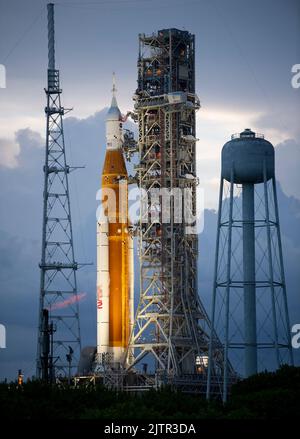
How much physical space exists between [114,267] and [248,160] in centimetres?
2676

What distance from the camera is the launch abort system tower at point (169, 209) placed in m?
132

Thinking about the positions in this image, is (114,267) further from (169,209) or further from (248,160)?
(248,160)

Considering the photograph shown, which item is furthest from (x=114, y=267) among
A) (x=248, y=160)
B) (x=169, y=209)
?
(x=248, y=160)

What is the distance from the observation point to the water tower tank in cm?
11188

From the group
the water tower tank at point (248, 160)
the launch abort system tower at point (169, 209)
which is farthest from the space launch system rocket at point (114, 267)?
the water tower tank at point (248, 160)

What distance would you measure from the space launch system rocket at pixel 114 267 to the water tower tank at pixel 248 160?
2439 centimetres

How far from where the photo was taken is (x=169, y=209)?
134250 millimetres

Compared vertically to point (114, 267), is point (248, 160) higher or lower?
higher

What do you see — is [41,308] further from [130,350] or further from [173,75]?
[173,75]

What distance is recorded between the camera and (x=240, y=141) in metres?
113

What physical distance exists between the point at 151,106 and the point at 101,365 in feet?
81.5
